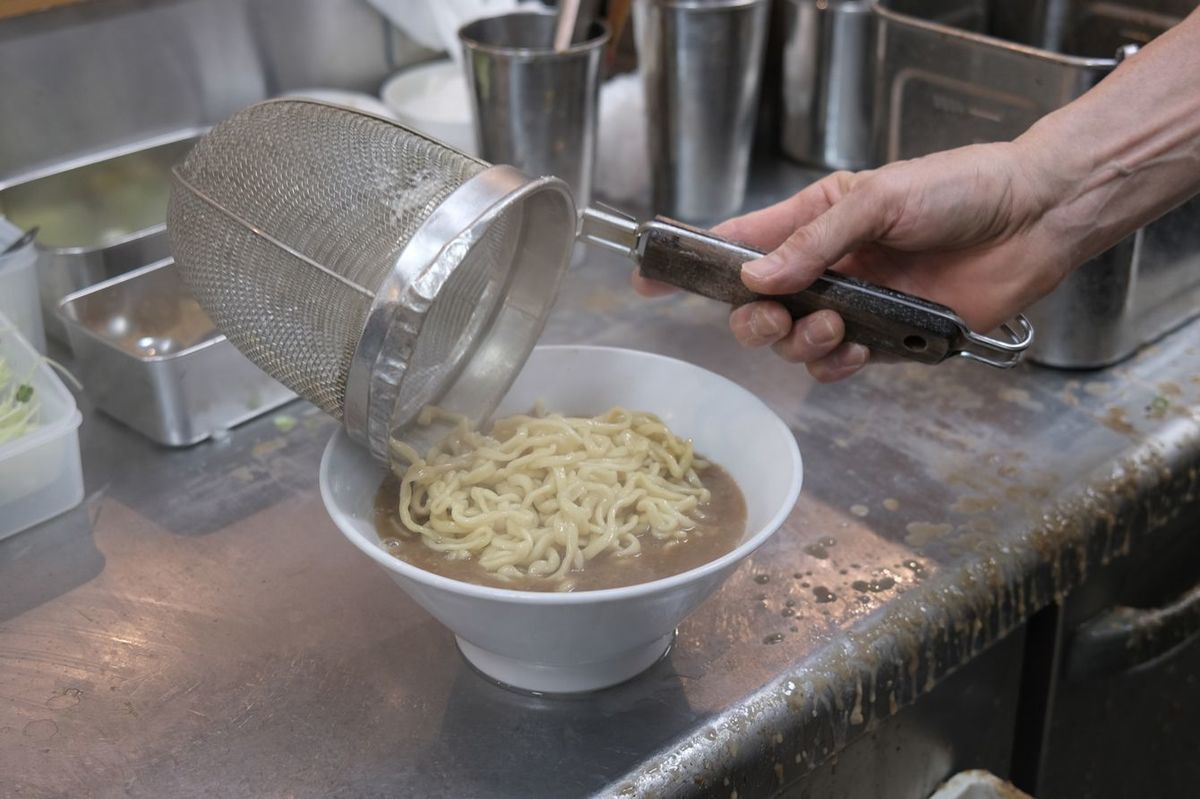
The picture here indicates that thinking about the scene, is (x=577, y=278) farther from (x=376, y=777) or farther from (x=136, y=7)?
(x=376, y=777)

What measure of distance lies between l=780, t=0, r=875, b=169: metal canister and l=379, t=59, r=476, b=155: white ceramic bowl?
543 millimetres

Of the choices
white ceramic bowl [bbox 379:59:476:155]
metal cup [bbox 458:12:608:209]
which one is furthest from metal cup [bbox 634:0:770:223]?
white ceramic bowl [bbox 379:59:476:155]

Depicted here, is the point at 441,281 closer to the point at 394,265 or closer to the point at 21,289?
the point at 394,265

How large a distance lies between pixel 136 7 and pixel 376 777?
1.25 meters

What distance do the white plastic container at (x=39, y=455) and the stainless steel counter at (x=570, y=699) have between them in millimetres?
22

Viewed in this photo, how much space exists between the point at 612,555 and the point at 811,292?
317 millimetres

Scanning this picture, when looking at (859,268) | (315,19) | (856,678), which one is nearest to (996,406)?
(859,268)

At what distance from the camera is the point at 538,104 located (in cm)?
165

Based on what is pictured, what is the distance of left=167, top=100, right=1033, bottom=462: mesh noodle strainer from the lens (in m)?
1.03

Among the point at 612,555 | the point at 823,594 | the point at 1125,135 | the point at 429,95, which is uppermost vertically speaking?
the point at 1125,135

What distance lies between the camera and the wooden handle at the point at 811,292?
45.5 inches

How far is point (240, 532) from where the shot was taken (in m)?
1.32

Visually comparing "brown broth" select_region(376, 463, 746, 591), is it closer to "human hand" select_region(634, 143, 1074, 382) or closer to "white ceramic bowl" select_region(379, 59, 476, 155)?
"human hand" select_region(634, 143, 1074, 382)

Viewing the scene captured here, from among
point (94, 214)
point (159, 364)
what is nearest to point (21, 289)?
point (159, 364)
